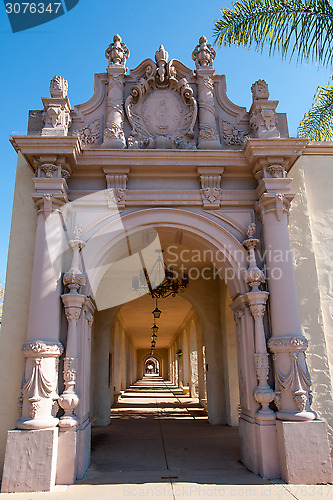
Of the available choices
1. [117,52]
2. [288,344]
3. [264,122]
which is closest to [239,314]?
[288,344]

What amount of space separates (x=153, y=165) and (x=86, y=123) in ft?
5.01

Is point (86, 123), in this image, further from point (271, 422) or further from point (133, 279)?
point (271, 422)

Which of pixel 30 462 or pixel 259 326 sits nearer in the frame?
pixel 30 462

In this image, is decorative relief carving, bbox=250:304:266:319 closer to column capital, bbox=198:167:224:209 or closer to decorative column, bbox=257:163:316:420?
decorative column, bbox=257:163:316:420

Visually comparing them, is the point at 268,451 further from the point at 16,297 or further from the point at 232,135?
the point at 232,135

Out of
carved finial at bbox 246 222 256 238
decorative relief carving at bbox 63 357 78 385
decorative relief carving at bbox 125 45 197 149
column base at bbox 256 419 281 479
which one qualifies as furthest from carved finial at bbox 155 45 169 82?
column base at bbox 256 419 281 479

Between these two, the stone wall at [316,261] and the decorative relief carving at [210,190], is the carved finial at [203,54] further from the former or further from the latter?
the stone wall at [316,261]

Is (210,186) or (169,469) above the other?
(210,186)

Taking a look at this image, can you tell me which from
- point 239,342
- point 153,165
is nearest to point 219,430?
point 239,342

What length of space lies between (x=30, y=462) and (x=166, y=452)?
99.8 inches

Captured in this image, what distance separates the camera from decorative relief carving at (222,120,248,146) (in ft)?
23.0

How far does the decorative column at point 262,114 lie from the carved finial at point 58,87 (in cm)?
330

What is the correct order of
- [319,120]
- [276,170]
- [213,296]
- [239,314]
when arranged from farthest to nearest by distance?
[213,296] → [319,120] → [276,170] → [239,314]

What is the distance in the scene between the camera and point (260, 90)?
6.98m
